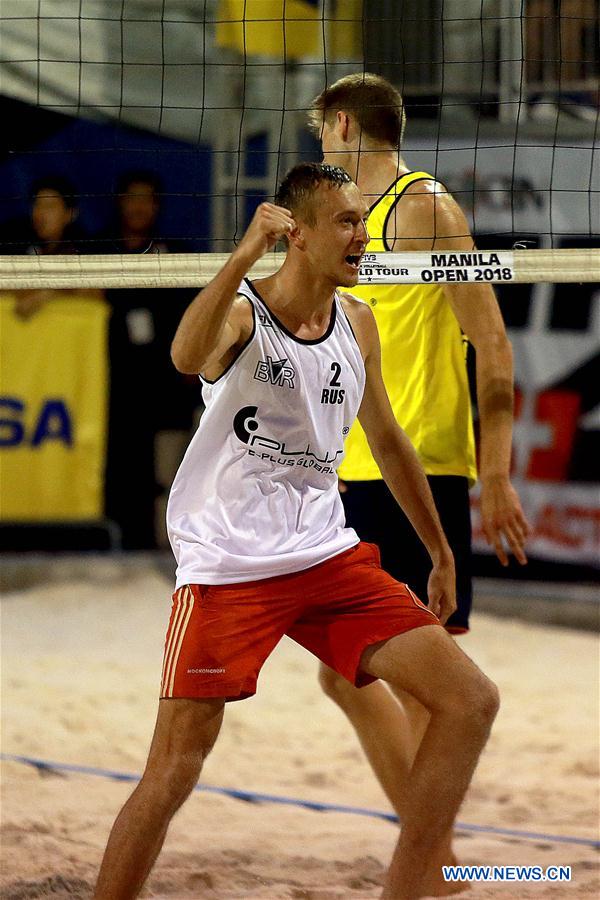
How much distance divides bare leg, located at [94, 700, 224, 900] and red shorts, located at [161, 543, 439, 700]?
0.07m

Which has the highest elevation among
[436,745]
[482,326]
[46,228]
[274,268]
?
[46,228]

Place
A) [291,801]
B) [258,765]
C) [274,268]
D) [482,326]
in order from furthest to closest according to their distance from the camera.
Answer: [258,765]
[291,801]
[482,326]
[274,268]

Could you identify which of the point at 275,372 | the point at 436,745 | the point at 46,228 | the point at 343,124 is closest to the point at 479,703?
the point at 436,745

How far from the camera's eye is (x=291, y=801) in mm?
4883

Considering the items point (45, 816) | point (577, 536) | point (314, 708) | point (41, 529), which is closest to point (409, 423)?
point (45, 816)

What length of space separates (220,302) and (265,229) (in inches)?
8.5

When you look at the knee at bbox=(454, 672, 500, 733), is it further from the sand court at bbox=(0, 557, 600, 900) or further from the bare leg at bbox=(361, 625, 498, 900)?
the sand court at bbox=(0, 557, 600, 900)

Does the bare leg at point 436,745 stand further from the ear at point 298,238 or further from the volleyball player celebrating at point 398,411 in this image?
the ear at point 298,238

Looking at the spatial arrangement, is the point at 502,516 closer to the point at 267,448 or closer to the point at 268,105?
the point at 267,448

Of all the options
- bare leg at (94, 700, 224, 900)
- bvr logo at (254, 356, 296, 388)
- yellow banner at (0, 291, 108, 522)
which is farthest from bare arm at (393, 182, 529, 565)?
yellow banner at (0, 291, 108, 522)

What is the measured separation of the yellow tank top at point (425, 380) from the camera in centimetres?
389

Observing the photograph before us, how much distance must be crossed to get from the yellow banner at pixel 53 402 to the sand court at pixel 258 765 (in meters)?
0.64

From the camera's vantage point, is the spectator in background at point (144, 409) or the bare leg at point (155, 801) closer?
the bare leg at point (155, 801)

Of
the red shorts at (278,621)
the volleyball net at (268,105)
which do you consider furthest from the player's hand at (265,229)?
the volleyball net at (268,105)
